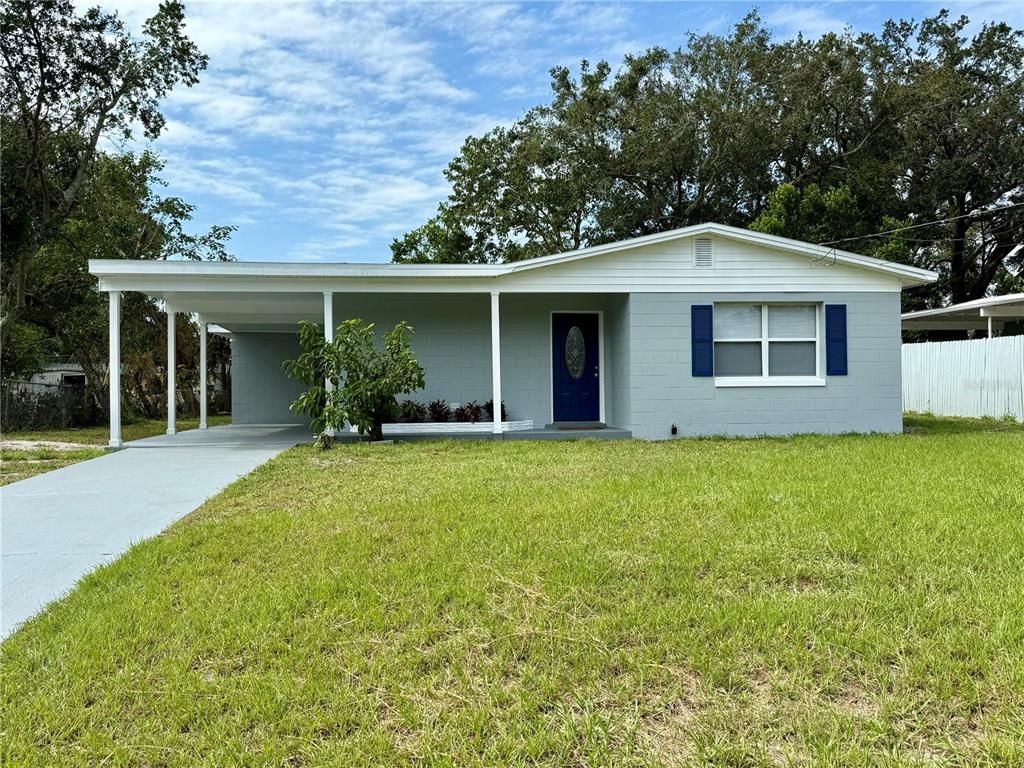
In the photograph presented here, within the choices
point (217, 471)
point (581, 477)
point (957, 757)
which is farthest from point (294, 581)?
point (217, 471)

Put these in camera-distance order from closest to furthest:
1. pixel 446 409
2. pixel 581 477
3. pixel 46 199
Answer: pixel 581 477 < pixel 446 409 < pixel 46 199

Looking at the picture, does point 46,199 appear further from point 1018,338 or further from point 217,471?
point 1018,338

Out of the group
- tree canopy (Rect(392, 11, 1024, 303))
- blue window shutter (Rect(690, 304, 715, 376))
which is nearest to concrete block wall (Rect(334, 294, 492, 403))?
blue window shutter (Rect(690, 304, 715, 376))

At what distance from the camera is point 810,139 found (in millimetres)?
22672

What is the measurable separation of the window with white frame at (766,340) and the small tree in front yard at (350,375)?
489 centimetres

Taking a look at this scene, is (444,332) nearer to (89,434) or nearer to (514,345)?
(514,345)

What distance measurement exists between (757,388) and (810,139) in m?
14.9

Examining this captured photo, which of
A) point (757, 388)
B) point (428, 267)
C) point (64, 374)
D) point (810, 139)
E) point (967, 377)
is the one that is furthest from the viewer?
point (64, 374)

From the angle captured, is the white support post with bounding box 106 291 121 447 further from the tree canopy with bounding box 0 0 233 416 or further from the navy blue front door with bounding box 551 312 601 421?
the navy blue front door with bounding box 551 312 601 421

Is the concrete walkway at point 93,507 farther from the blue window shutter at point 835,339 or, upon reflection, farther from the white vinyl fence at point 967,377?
the white vinyl fence at point 967,377

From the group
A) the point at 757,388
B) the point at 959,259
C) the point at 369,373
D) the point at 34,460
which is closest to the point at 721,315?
the point at 757,388

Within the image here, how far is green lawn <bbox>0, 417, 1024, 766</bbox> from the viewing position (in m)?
2.30

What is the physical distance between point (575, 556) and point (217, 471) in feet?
18.0

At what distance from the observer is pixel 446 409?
1207cm
